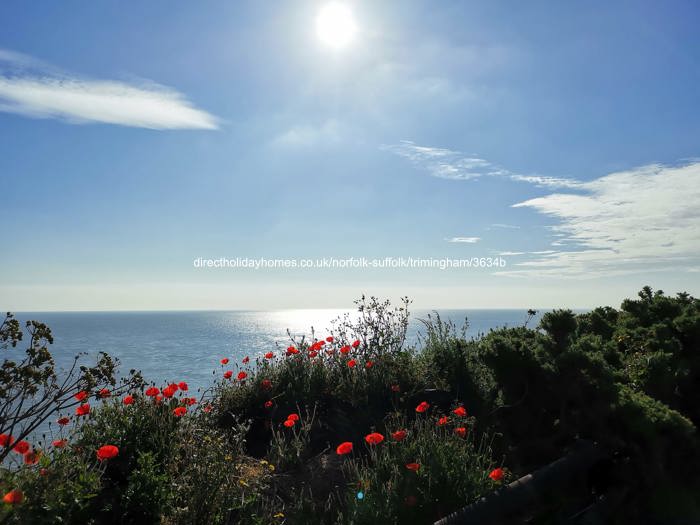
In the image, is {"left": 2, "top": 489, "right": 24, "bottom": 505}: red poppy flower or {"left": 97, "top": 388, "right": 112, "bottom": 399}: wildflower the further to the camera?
{"left": 97, "top": 388, "right": 112, "bottom": 399}: wildflower

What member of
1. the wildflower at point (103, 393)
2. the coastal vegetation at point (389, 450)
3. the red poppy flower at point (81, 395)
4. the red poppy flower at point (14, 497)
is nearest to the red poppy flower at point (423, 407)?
the coastal vegetation at point (389, 450)

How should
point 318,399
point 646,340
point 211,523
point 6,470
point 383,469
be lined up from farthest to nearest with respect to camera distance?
1. point 318,399
2. point 646,340
3. point 383,469
4. point 211,523
5. point 6,470

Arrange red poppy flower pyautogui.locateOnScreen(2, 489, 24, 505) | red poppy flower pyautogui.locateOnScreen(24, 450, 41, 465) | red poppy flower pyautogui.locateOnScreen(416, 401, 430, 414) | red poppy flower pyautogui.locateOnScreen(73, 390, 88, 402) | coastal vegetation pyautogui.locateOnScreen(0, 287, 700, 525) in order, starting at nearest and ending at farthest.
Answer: red poppy flower pyautogui.locateOnScreen(2, 489, 24, 505) → red poppy flower pyautogui.locateOnScreen(24, 450, 41, 465) → coastal vegetation pyautogui.locateOnScreen(0, 287, 700, 525) → red poppy flower pyautogui.locateOnScreen(416, 401, 430, 414) → red poppy flower pyautogui.locateOnScreen(73, 390, 88, 402)

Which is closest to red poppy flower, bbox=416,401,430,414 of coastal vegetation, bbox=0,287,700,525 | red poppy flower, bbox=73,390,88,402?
coastal vegetation, bbox=0,287,700,525

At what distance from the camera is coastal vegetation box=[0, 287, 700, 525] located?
407cm

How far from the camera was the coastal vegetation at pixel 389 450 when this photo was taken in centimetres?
407

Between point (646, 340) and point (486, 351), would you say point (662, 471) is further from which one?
point (646, 340)

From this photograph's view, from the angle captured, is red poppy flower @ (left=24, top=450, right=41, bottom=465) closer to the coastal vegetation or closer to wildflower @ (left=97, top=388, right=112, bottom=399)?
the coastal vegetation

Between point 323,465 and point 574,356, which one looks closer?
point 574,356

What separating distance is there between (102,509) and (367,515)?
2399 millimetres

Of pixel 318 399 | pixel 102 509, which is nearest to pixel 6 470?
pixel 102 509

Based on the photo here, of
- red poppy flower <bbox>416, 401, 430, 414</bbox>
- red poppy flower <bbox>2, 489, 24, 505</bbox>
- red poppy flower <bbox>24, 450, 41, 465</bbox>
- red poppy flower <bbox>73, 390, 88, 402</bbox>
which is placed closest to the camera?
red poppy flower <bbox>2, 489, 24, 505</bbox>

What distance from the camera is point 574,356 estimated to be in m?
4.57

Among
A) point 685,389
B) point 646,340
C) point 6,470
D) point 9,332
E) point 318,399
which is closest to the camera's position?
point 6,470
